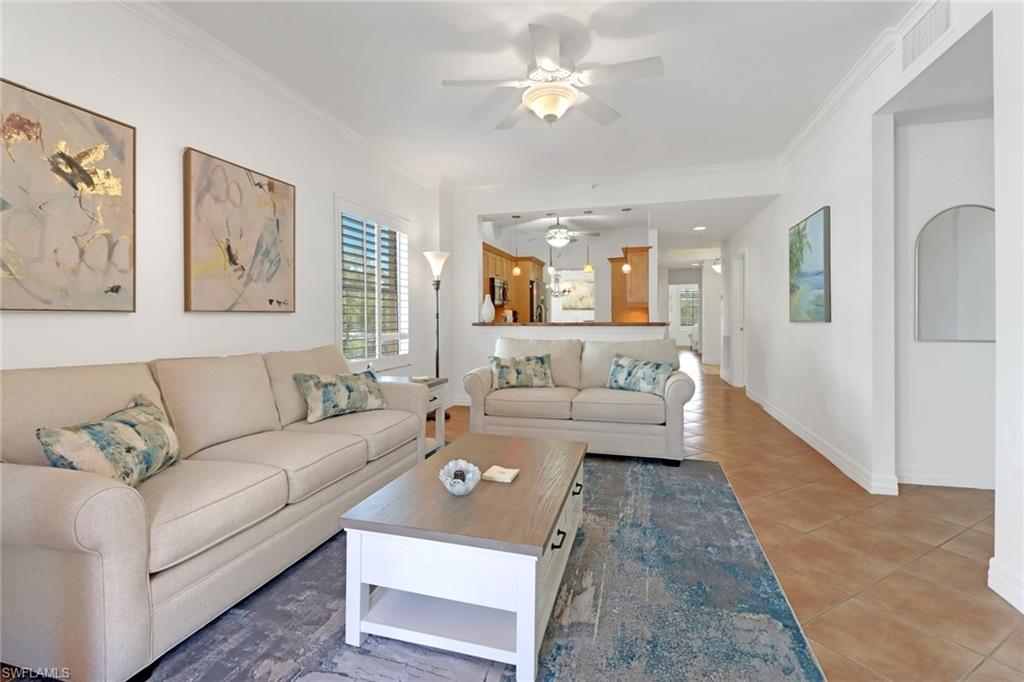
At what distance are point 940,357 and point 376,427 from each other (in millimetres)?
3664

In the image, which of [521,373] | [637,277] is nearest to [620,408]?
[521,373]

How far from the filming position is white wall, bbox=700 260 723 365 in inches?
395

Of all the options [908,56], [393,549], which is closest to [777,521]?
[393,549]

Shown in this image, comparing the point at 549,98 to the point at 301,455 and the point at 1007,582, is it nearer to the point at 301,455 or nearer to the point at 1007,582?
the point at 301,455

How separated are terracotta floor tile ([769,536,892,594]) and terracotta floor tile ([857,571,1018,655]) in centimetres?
5

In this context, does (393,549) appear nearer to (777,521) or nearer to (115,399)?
(115,399)

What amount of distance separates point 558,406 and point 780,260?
306 centimetres

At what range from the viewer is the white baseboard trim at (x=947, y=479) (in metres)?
2.96

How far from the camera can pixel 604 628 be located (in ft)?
5.41

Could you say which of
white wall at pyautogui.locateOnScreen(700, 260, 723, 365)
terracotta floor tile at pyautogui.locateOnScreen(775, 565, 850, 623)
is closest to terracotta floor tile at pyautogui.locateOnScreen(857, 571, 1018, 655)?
terracotta floor tile at pyautogui.locateOnScreen(775, 565, 850, 623)

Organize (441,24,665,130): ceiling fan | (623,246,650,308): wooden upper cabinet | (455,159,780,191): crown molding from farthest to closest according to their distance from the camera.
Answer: (623,246,650,308): wooden upper cabinet
(455,159,780,191): crown molding
(441,24,665,130): ceiling fan

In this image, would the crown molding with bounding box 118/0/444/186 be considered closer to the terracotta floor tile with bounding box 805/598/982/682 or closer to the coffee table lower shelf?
the coffee table lower shelf

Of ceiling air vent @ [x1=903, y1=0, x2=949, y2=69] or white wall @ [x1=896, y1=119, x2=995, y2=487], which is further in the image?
white wall @ [x1=896, y1=119, x2=995, y2=487]

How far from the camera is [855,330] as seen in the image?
10.5 feet
